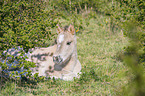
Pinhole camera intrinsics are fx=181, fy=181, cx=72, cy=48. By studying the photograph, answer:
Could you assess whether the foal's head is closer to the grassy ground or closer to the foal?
the foal

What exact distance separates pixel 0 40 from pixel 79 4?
29.5 ft

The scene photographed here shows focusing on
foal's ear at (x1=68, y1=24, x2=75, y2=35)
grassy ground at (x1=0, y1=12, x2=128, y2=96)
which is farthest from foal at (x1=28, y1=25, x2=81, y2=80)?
grassy ground at (x1=0, y1=12, x2=128, y2=96)

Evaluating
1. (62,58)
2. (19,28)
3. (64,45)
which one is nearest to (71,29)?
(64,45)

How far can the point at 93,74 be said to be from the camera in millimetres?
7008

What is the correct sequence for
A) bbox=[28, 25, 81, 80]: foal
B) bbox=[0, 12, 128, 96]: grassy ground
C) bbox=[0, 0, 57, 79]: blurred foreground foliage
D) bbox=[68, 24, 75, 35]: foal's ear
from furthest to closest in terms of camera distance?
bbox=[68, 24, 75, 35]: foal's ear < bbox=[28, 25, 81, 80]: foal < bbox=[0, 12, 128, 96]: grassy ground < bbox=[0, 0, 57, 79]: blurred foreground foliage

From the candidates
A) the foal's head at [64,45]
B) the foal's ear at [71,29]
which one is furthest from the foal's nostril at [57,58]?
the foal's ear at [71,29]

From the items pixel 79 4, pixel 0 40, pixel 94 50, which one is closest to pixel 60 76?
pixel 0 40

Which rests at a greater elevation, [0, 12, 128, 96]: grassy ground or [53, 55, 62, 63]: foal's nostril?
[53, 55, 62, 63]: foal's nostril

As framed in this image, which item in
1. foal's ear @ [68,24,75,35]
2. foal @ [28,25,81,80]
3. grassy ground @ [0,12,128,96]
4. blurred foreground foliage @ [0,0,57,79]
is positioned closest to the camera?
blurred foreground foliage @ [0,0,57,79]

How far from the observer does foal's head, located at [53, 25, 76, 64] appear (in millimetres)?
6094

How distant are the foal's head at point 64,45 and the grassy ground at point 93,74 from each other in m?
0.91

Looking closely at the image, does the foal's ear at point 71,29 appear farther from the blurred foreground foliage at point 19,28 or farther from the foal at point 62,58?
the blurred foreground foliage at point 19,28

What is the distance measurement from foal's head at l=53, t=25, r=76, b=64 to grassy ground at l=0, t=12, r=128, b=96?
912 mm

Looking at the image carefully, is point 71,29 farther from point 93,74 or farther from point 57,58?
point 93,74
